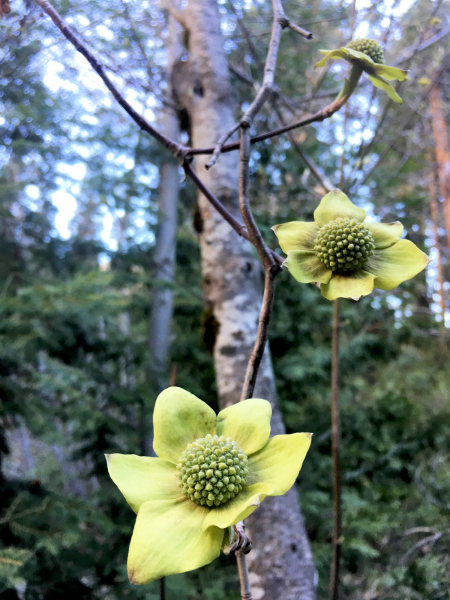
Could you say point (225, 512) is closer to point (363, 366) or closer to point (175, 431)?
point (175, 431)

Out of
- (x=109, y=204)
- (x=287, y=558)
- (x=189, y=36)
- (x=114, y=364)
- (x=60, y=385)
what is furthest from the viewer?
(x=109, y=204)

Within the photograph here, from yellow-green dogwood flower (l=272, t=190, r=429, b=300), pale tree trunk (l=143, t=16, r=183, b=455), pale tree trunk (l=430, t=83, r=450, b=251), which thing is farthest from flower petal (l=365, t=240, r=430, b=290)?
pale tree trunk (l=430, t=83, r=450, b=251)

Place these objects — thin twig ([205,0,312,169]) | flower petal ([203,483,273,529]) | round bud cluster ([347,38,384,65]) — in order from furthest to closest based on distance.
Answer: round bud cluster ([347,38,384,65]), thin twig ([205,0,312,169]), flower petal ([203,483,273,529])

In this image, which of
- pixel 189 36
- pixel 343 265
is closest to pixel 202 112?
pixel 189 36

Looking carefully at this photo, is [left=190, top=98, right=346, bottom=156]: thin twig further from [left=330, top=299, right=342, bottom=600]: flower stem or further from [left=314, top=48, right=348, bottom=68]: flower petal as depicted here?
[left=330, top=299, right=342, bottom=600]: flower stem

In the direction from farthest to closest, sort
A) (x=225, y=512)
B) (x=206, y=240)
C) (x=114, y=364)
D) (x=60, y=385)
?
(x=114, y=364) < (x=60, y=385) < (x=206, y=240) < (x=225, y=512)

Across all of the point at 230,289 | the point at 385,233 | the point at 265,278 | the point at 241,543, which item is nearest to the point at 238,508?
the point at 241,543
